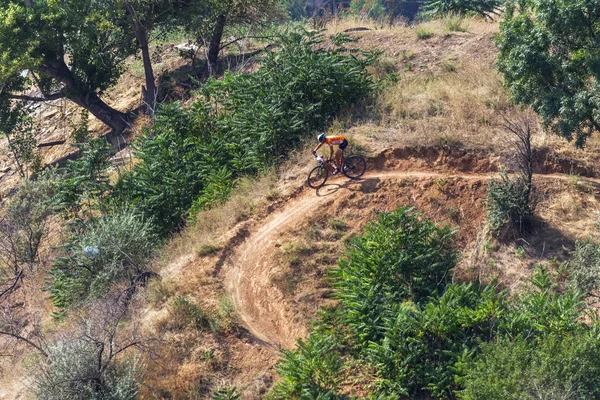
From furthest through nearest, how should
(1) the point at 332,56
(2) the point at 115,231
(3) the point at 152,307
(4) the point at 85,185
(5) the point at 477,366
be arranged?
(1) the point at 332,56
(4) the point at 85,185
(2) the point at 115,231
(3) the point at 152,307
(5) the point at 477,366

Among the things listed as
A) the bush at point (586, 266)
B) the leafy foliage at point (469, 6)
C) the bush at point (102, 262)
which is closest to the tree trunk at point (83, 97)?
the bush at point (102, 262)

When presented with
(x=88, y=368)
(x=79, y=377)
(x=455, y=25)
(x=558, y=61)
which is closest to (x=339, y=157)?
(x=558, y=61)

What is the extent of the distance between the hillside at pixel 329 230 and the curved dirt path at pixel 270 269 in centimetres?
3

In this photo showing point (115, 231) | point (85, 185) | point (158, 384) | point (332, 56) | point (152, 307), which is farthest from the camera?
point (332, 56)

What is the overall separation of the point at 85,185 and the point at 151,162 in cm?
189

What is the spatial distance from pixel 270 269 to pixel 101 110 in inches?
567

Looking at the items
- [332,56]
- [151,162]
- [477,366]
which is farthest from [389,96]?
[477,366]

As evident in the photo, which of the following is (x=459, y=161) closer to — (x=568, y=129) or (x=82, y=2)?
(x=568, y=129)

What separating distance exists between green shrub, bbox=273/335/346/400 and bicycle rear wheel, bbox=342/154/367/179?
592cm

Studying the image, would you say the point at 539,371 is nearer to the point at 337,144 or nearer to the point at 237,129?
the point at 337,144

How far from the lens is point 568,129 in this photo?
50.5 ft

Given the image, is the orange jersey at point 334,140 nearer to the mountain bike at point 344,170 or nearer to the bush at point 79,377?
the mountain bike at point 344,170

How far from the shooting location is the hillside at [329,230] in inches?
535

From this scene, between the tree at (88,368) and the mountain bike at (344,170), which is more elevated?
the tree at (88,368)
